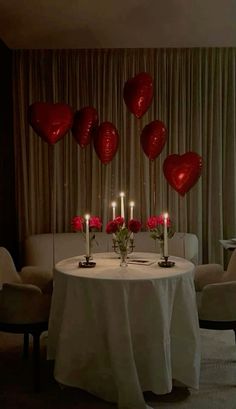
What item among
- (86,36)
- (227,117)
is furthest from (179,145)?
(86,36)

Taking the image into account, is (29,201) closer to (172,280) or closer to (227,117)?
(227,117)

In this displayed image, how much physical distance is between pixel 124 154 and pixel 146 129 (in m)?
1.13

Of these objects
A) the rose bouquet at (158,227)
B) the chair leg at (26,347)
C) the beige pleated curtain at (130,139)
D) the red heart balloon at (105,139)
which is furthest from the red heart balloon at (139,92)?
the chair leg at (26,347)

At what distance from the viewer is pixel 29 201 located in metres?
4.98

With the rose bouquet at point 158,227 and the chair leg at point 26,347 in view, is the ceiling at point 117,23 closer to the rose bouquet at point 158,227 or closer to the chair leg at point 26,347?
the rose bouquet at point 158,227

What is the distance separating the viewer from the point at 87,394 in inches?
106

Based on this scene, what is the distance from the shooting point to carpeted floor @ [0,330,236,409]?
8.43 ft

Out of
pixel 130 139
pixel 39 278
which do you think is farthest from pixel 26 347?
pixel 130 139

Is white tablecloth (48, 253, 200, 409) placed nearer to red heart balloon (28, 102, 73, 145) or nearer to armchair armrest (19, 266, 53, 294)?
armchair armrest (19, 266, 53, 294)

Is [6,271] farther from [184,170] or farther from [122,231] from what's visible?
[184,170]

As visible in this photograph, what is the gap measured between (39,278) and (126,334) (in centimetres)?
115

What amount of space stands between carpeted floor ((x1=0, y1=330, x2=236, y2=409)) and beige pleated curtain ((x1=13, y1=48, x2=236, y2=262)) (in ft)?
6.36

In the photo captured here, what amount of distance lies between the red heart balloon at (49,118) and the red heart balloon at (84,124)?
0.66 ft

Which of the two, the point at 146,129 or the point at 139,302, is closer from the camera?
the point at 139,302
